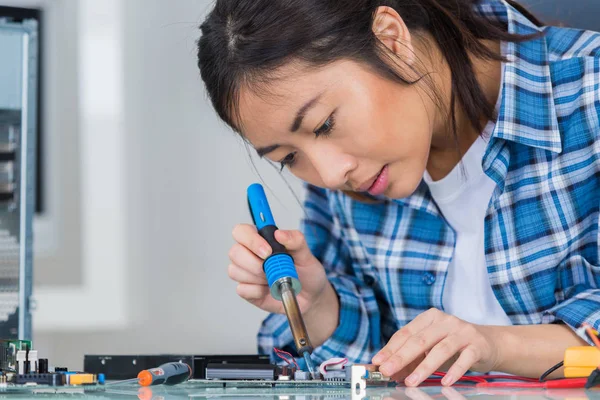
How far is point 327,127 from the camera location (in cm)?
91

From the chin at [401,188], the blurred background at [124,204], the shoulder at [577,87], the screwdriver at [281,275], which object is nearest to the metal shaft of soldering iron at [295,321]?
the screwdriver at [281,275]

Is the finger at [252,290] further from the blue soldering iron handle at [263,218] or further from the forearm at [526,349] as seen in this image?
the forearm at [526,349]

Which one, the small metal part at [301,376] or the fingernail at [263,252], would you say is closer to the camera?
the small metal part at [301,376]

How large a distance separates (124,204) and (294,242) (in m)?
1.15

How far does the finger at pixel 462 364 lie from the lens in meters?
0.73

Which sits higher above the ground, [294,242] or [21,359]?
[294,242]

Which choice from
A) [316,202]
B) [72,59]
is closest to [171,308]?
[72,59]

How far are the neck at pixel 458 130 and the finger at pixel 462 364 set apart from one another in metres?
0.41

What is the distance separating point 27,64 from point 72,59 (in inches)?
36.6

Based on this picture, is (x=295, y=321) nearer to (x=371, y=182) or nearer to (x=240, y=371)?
(x=240, y=371)

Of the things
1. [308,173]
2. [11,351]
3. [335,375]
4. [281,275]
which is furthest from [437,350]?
[11,351]

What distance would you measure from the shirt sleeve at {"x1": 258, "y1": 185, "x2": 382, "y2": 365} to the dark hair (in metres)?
0.34

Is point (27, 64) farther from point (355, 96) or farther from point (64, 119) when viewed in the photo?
point (64, 119)

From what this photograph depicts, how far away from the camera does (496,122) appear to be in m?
1.01
